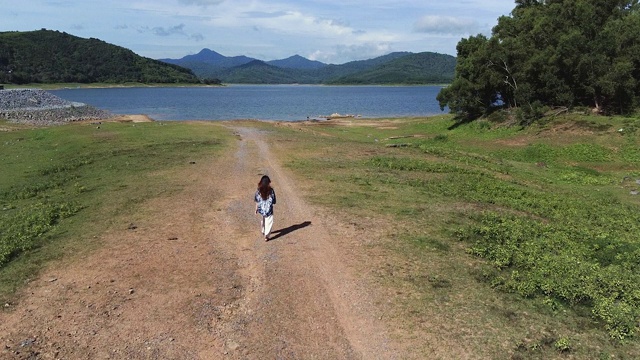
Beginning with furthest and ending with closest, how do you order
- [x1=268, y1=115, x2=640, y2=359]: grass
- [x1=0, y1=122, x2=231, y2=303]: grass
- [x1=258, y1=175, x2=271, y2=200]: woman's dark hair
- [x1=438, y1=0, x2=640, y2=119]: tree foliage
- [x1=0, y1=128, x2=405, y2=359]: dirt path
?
[x1=438, y1=0, x2=640, y2=119]: tree foliage
[x1=258, y1=175, x2=271, y2=200]: woman's dark hair
[x1=0, y1=122, x2=231, y2=303]: grass
[x1=268, y1=115, x2=640, y2=359]: grass
[x1=0, y1=128, x2=405, y2=359]: dirt path

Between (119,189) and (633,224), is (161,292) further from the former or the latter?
(633,224)

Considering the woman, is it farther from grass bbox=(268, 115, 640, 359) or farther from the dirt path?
grass bbox=(268, 115, 640, 359)

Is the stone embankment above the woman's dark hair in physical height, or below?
below

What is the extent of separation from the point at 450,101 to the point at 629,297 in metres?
46.3

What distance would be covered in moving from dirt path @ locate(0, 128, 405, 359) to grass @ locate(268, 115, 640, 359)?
1406 mm

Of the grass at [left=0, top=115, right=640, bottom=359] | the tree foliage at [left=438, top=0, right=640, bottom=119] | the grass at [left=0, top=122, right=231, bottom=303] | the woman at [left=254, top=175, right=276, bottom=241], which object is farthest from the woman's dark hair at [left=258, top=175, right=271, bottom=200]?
the tree foliage at [left=438, top=0, right=640, bottom=119]

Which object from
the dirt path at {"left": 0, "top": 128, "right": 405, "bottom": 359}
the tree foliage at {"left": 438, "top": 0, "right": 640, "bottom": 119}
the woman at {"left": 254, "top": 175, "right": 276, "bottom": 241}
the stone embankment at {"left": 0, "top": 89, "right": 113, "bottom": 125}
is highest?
the tree foliage at {"left": 438, "top": 0, "right": 640, "bottom": 119}

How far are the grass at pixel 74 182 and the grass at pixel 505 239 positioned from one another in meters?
7.59

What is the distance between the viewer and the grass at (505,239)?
9570 mm

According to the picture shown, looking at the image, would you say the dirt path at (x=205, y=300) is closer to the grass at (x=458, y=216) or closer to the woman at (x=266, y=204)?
the woman at (x=266, y=204)

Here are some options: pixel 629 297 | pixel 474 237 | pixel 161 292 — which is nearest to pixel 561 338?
pixel 629 297

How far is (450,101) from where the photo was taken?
54750mm

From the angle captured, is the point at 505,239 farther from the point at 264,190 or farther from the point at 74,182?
the point at 74,182

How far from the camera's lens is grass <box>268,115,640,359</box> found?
377 inches
